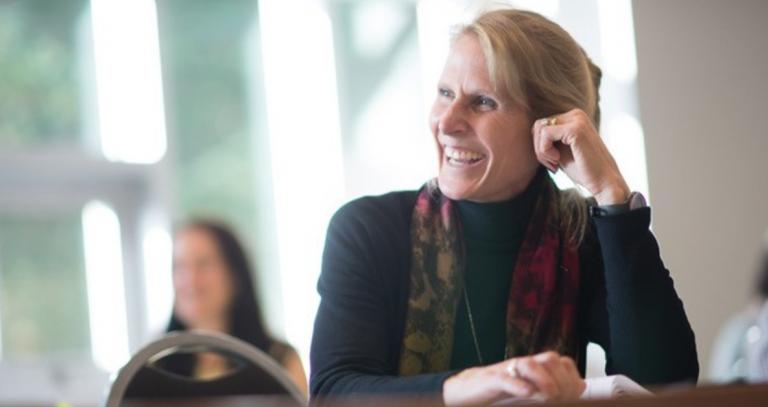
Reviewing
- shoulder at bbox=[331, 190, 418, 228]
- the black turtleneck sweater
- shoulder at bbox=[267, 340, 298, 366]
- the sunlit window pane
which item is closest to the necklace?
the black turtleneck sweater

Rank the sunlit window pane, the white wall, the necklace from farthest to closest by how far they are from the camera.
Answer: the sunlit window pane
the white wall
the necklace

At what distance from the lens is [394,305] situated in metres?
1.31

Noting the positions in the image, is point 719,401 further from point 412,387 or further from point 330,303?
point 330,303

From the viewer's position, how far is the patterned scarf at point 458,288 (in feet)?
4.30

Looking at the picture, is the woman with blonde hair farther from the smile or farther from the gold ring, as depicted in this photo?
the gold ring

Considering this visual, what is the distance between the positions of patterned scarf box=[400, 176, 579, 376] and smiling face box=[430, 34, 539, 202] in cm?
4

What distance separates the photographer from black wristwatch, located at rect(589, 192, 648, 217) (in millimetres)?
1266

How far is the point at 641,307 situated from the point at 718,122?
0.51m

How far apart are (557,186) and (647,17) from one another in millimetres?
439

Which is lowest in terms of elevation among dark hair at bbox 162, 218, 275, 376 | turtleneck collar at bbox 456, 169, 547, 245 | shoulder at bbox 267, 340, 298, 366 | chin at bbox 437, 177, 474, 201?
shoulder at bbox 267, 340, 298, 366

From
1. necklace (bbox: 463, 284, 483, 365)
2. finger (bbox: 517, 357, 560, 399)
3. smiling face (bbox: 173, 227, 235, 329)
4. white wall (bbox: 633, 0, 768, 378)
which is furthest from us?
smiling face (bbox: 173, 227, 235, 329)

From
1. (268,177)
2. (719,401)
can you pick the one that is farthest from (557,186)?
(268,177)

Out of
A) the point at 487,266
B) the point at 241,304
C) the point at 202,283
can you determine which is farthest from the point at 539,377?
the point at 202,283

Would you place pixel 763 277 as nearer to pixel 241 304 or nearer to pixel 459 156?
pixel 459 156
